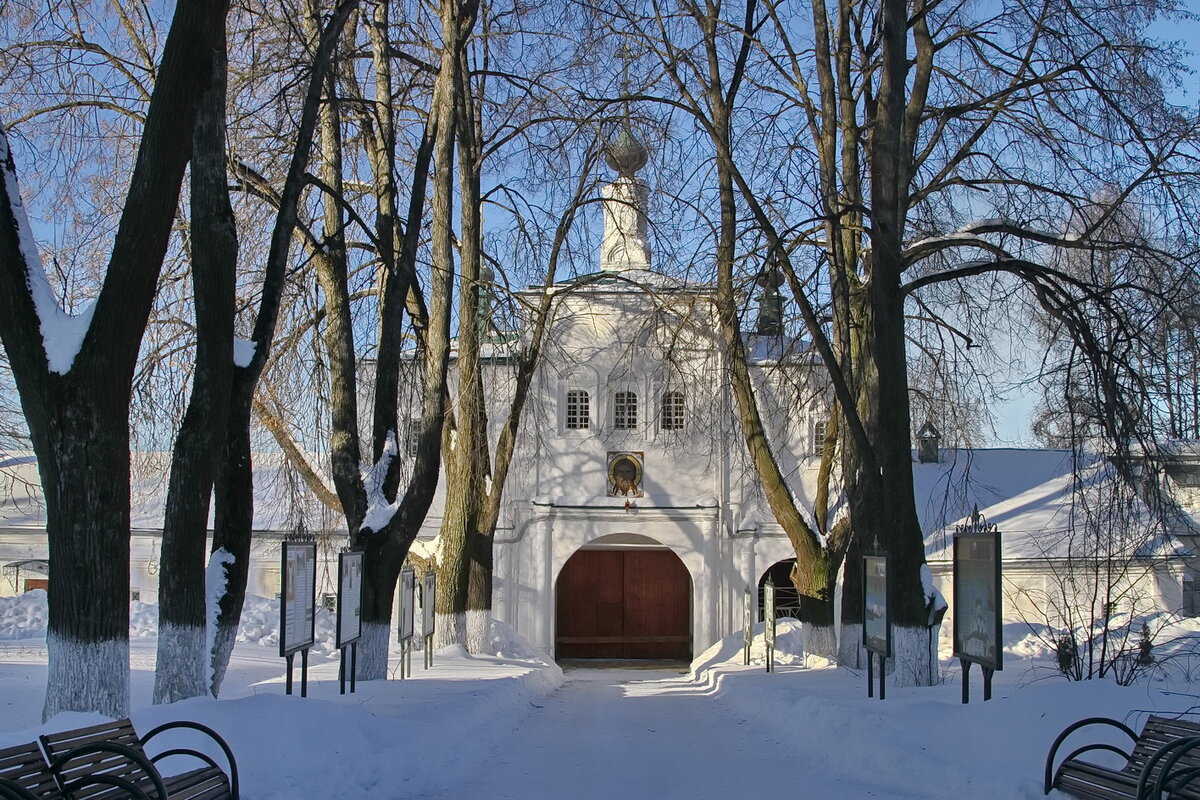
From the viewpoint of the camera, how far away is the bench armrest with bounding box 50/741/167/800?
237 inches

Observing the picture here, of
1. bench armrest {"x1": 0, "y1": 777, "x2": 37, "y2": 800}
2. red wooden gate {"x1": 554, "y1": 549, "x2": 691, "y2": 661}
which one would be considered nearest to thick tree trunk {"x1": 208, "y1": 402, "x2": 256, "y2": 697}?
bench armrest {"x1": 0, "y1": 777, "x2": 37, "y2": 800}

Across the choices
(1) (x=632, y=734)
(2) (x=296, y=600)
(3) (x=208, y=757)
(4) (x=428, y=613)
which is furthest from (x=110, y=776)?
(4) (x=428, y=613)

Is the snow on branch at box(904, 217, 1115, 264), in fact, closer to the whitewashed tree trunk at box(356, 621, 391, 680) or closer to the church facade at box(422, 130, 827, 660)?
the whitewashed tree trunk at box(356, 621, 391, 680)

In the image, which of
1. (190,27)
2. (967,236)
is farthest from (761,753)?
(190,27)

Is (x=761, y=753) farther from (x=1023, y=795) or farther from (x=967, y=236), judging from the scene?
(x=967, y=236)

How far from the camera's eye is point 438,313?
1675cm

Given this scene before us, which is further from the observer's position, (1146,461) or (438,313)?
(438,313)

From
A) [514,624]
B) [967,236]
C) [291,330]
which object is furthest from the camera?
[514,624]

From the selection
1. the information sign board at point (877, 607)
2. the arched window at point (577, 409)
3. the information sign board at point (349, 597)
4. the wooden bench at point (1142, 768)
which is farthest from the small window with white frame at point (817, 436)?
the wooden bench at point (1142, 768)

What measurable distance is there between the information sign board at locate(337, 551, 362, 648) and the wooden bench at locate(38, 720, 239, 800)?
194 inches

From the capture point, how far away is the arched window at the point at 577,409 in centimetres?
3095

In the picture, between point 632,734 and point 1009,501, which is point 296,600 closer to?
point 632,734

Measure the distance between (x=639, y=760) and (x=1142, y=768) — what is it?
17.5 ft

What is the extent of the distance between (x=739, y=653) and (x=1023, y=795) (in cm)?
1570
